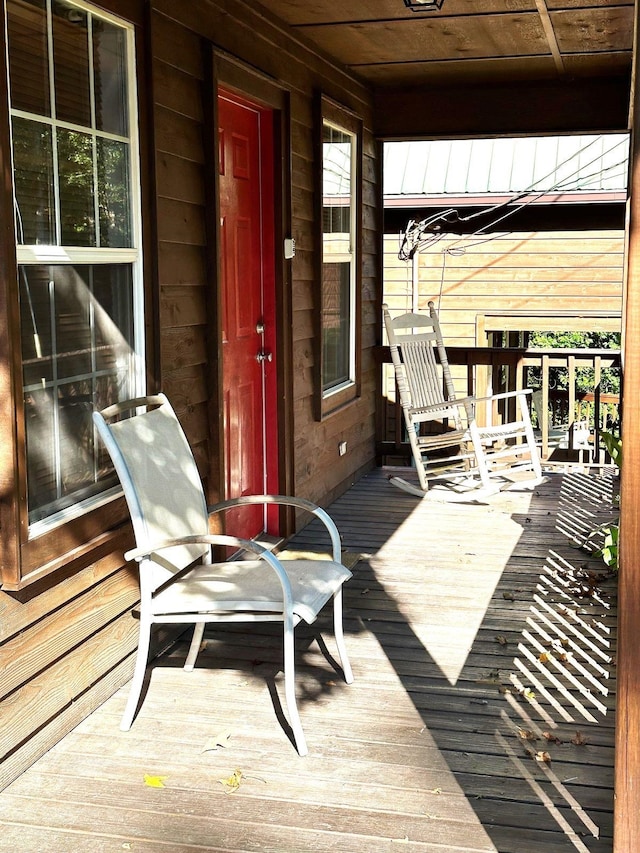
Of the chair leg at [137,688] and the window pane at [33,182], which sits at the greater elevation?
the window pane at [33,182]

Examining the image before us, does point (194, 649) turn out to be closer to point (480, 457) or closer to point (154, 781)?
point (154, 781)

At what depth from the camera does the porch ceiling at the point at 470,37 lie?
476 centimetres

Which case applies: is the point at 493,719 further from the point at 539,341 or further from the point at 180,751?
the point at 539,341

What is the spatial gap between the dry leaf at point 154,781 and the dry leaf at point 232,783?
0.51 feet

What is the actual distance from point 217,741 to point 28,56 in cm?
203

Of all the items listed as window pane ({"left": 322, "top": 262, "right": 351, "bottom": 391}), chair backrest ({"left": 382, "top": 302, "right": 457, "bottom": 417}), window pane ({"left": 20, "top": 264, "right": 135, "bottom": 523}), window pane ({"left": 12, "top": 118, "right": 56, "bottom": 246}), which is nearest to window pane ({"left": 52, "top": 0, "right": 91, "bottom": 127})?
window pane ({"left": 12, "top": 118, "right": 56, "bottom": 246})

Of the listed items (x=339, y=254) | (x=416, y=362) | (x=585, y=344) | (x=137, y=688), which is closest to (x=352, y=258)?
(x=339, y=254)

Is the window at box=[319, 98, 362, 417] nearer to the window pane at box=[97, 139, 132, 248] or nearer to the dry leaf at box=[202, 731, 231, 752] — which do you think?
the window pane at box=[97, 139, 132, 248]

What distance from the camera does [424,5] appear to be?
430 cm

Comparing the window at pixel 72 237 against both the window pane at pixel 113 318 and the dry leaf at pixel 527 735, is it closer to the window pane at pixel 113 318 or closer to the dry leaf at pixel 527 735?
the window pane at pixel 113 318

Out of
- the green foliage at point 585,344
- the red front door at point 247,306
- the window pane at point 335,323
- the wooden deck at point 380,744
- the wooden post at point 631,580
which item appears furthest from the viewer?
the green foliage at point 585,344

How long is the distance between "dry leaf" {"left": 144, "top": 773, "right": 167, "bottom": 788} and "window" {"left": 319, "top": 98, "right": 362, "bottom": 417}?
325 cm

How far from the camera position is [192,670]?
348 cm

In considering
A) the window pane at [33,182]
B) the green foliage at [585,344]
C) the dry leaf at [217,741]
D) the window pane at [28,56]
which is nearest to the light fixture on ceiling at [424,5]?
the window pane at [28,56]
